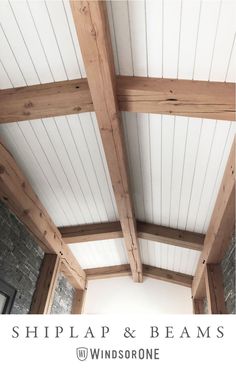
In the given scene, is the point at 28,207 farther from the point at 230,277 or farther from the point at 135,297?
the point at 135,297

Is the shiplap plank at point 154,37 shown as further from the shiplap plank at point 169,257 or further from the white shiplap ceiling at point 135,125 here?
the shiplap plank at point 169,257

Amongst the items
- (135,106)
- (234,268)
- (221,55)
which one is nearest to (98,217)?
(234,268)

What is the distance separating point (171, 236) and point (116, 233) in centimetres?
69

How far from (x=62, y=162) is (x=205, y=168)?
1248 mm

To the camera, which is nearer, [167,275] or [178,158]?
[178,158]

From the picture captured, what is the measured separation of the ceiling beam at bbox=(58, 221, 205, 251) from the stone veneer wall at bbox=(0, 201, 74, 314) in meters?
0.46

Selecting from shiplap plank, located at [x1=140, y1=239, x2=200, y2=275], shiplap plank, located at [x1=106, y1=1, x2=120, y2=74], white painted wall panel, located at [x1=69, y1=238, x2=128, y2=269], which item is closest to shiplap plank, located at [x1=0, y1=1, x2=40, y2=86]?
shiplap plank, located at [x1=106, y1=1, x2=120, y2=74]

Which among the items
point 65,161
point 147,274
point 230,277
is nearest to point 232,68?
point 65,161

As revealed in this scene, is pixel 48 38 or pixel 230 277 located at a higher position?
pixel 48 38

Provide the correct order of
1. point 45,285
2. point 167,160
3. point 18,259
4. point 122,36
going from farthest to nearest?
point 45,285 → point 18,259 → point 167,160 → point 122,36

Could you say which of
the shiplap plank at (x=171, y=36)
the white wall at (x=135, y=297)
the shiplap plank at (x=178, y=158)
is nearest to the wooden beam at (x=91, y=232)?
the shiplap plank at (x=178, y=158)

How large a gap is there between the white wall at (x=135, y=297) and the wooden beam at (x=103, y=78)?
2892 millimetres

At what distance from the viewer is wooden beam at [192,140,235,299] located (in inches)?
87.8

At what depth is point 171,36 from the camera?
1.66 m
